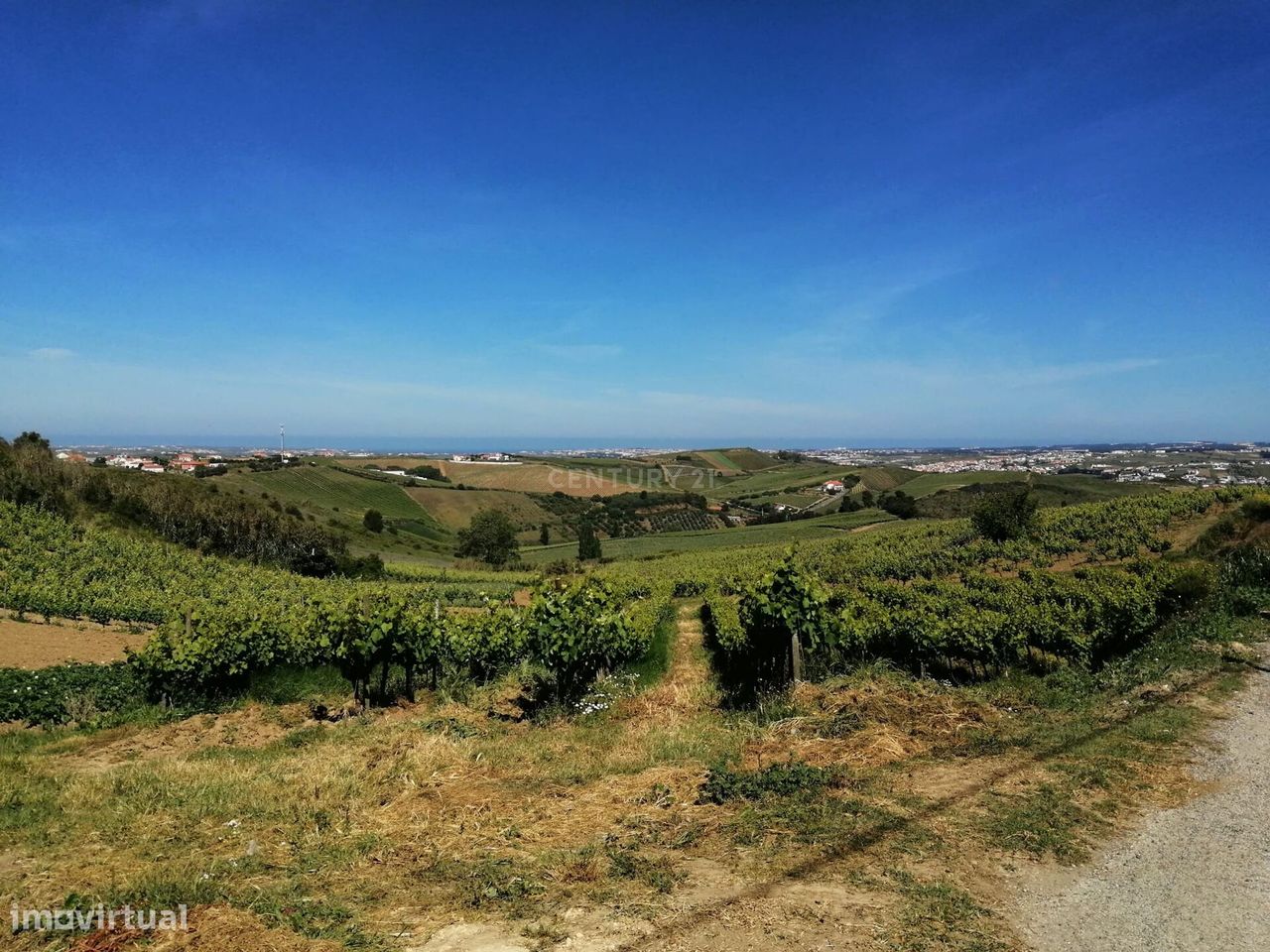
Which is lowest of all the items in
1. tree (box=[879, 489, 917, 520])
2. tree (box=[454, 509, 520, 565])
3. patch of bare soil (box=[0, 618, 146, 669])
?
tree (box=[454, 509, 520, 565])

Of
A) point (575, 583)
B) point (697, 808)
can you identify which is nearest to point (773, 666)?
point (575, 583)

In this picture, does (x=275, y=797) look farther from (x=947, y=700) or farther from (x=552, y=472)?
(x=552, y=472)

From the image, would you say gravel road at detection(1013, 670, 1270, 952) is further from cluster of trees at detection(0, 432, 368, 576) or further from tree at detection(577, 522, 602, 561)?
tree at detection(577, 522, 602, 561)

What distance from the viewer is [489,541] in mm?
72625

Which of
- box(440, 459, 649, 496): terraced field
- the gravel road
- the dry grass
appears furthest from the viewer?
box(440, 459, 649, 496): terraced field

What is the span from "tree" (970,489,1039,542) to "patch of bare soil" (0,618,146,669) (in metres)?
37.4

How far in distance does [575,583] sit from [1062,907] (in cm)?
1071

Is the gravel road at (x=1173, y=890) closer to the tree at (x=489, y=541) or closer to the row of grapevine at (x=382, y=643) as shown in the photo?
the row of grapevine at (x=382, y=643)

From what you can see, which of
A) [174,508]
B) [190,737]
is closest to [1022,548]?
[190,737]

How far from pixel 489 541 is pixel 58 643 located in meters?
52.2

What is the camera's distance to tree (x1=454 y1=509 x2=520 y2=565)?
235ft

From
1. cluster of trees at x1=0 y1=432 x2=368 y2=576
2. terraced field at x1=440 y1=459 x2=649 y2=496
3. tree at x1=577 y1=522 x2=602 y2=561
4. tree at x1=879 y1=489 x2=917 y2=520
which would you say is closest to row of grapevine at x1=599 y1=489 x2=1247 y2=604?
tree at x1=577 y1=522 x2=602 y2=561

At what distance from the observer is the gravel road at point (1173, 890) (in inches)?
166

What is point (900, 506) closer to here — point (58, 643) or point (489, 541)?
point (489, 541)
